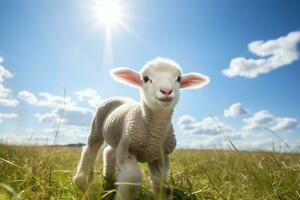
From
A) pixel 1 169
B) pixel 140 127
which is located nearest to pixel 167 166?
pixel 140 127

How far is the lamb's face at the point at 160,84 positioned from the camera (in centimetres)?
447

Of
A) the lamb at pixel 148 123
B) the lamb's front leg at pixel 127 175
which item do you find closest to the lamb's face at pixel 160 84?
the lamb at pixel 148 123

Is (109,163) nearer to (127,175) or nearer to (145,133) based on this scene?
(145,133)

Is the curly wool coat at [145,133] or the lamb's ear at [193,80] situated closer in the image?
the curly wool coat at [145,133]

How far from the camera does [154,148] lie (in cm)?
480

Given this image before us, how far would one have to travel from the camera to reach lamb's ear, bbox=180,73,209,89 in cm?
539

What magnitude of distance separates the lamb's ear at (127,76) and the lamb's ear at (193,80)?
620mm

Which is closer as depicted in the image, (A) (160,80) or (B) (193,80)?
(A) (160,80)

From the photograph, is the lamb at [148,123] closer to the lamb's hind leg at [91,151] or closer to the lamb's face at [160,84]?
the lamb's face at [160,84]

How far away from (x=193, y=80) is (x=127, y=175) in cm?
179

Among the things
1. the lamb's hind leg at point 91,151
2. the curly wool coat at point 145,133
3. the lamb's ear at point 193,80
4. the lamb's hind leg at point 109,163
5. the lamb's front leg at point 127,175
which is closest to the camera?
the lamb's front leg at point 127,175

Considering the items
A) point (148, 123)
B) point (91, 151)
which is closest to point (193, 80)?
point (148, 123)

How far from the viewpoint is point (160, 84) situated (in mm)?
4621

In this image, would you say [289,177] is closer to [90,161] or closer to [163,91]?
[163,91]
